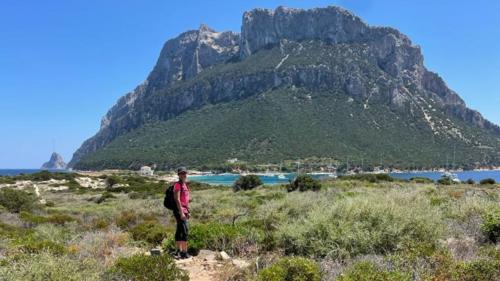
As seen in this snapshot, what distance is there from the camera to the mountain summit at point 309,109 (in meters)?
135

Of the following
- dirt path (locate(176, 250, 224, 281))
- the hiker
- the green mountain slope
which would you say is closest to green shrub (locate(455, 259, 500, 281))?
dirt path (locate(176, 250, 224, 281))

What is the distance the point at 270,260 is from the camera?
24.9 ft

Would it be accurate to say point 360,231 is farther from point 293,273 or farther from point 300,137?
point 300,137

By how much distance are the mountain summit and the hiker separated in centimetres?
11806

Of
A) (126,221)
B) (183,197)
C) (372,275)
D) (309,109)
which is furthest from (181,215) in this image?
(309,109)

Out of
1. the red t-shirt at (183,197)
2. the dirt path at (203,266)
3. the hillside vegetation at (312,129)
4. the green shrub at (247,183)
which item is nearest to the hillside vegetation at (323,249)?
the dirt path at (203,266)

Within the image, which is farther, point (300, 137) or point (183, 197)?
point (300, 137)

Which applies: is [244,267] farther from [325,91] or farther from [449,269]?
[325,91]

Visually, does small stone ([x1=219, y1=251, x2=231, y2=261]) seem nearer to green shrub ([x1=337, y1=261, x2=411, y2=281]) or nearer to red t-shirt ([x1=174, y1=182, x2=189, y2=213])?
red t-shirt ([x1=174, y1=182, x2=189, y2=213])

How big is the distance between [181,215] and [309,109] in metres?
133

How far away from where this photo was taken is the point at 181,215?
9.46 m

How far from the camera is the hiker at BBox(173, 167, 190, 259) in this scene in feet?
30.2

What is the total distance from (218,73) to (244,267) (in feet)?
578

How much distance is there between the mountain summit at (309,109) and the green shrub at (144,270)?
121 m
